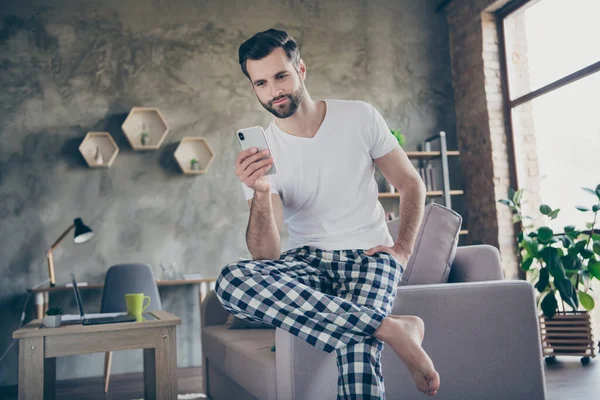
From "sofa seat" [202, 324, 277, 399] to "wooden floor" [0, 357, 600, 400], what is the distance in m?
0.85

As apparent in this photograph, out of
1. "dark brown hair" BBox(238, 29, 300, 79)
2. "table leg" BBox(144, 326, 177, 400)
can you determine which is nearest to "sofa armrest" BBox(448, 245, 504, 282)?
"dark brown hair" BBox(238, 29, 300, 79)

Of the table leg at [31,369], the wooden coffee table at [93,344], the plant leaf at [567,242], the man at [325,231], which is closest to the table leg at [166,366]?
the wooden coffee table at [93,344]

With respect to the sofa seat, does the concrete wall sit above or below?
above

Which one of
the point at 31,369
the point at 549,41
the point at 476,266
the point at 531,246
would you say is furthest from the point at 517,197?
the point at 31,369

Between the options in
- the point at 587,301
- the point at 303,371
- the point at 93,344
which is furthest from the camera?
the point at 587,301

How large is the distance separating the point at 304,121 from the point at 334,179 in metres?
0.27

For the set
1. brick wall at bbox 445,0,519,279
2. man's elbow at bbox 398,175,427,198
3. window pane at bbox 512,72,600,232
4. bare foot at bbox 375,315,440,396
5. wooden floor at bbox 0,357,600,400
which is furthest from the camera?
brick wall at bbox 445,0,519,279

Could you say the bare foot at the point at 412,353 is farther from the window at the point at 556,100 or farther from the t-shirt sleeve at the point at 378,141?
the window at the point at 556,100

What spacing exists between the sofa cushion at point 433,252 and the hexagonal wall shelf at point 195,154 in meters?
2.93

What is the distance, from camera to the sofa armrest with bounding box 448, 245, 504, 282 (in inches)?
79.5

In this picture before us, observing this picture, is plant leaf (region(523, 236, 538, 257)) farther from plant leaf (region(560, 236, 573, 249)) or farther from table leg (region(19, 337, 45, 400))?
table leg (region(19, 337, 45, 400))

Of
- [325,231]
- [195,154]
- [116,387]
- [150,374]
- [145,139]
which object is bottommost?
[116,387]

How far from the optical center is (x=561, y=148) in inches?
178

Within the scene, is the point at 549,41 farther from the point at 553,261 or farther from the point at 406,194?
the point at 406,194
